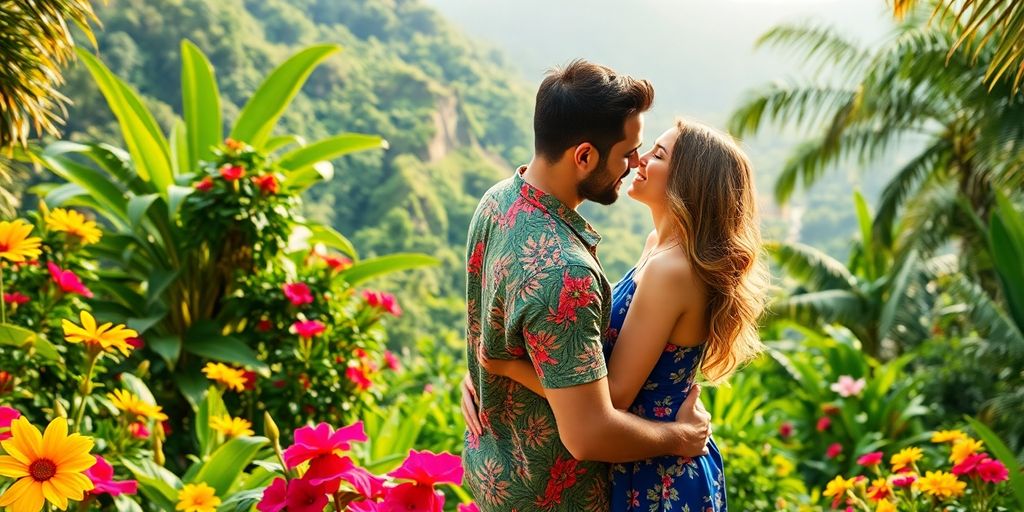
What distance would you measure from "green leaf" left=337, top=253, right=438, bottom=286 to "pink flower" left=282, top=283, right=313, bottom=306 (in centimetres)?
35

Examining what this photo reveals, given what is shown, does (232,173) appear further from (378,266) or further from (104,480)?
(104,480)

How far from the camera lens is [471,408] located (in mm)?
1982

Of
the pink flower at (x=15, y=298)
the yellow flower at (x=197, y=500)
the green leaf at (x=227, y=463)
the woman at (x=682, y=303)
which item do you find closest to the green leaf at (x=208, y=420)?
the green leaf at (x=227, y=463)

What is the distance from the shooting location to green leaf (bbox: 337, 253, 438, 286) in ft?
13.1

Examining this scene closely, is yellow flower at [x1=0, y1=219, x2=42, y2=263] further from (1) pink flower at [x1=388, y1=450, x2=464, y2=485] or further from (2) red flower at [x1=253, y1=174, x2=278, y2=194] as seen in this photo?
(1) pink flower at [x1=388, y1=450, x2=464, y2=485]

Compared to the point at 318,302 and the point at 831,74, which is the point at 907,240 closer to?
the point at 831,74

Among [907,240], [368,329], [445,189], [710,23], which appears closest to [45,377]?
[368,329]

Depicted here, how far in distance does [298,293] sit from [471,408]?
1736 millimetres

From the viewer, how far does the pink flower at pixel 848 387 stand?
5.18 metres

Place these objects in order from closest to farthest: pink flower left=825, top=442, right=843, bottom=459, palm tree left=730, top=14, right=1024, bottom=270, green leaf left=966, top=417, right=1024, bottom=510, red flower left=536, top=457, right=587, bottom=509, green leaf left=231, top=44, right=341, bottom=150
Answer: red flower left=536, top=457, right=587, bottom=509 < green leaf left=966, top=417, right=1024, bottom=510 < green leaf left=231, top=44, right=341, bottom=150 < pink flower left=825, top=442, right=843, bottom=459 < palm tree left=730, top=14, right=1024, bottom=270

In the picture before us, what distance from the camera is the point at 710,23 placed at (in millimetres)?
46062

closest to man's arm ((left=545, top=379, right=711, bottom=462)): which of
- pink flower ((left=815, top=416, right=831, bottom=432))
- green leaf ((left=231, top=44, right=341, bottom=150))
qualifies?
green leaf ((left=231, top=44, right=341, bottom=150))

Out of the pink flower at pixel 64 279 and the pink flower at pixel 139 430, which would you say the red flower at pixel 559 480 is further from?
the pink flower at pixel 64 279

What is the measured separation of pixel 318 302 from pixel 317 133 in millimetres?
16708
